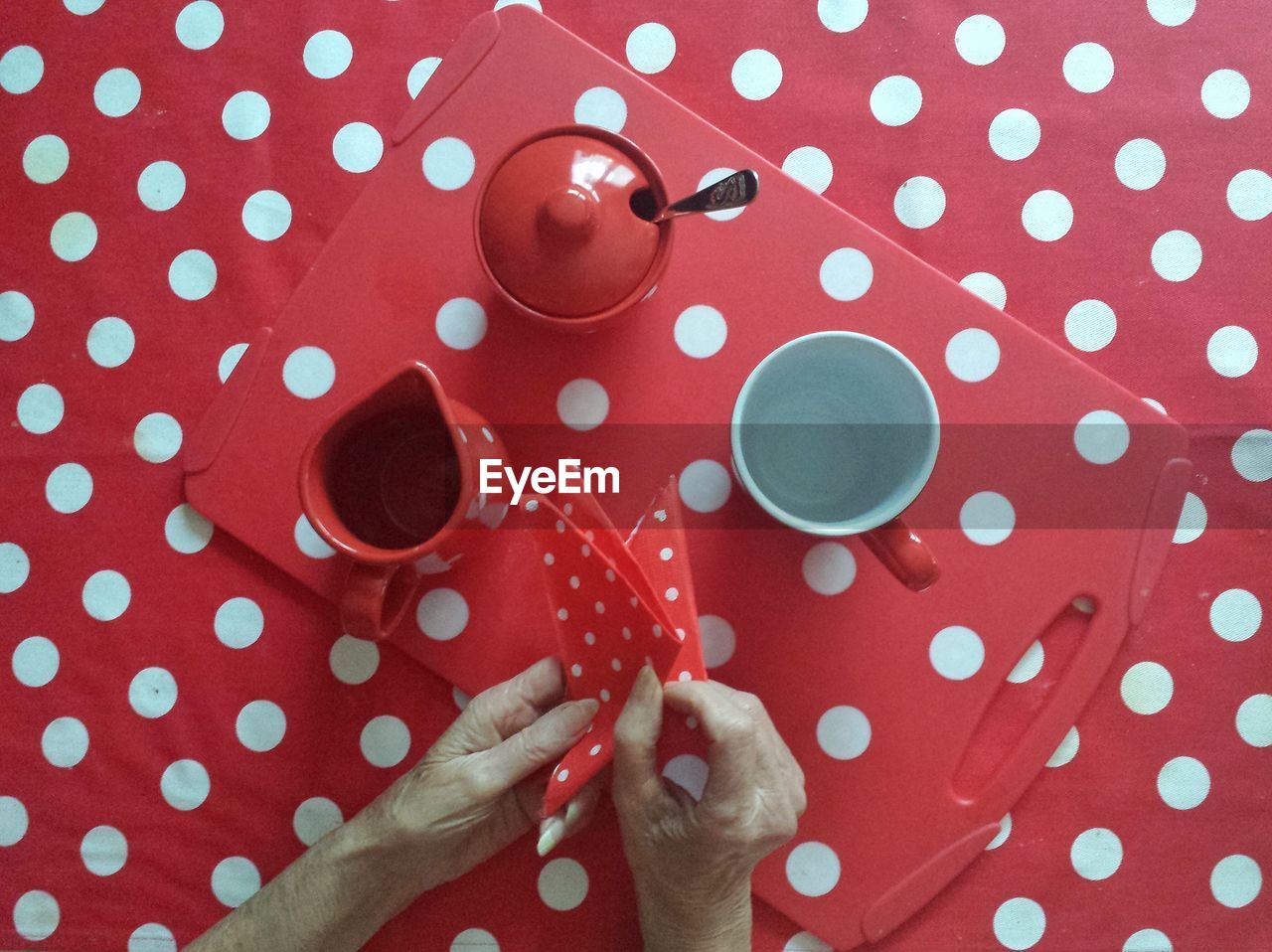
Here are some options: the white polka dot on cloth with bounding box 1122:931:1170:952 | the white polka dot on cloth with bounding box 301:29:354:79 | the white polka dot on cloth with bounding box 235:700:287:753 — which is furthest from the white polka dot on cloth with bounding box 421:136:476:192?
the white polka dot on cloth with bounding box 1122:931:1170:952

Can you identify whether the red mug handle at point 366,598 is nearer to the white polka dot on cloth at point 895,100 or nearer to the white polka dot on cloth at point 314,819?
the white polka dot on cloth at point 314,819

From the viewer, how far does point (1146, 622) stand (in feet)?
2.52

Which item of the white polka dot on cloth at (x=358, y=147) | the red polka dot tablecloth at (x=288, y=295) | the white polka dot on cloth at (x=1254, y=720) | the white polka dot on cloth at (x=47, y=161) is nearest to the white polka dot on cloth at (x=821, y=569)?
the red polka dot tablecloth at (x=288, y=295)

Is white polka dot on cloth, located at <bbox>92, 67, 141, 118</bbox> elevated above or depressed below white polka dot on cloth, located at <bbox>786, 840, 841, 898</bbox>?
above

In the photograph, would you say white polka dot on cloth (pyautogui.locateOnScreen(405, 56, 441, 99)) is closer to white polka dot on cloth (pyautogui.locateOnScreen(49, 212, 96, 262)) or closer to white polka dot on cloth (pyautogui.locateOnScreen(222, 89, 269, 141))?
white polka dot on cloth (pyautogui.locateOnScreen(222, 89, 269, 141))

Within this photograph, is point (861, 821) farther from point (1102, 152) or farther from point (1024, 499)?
point (1102, 152)

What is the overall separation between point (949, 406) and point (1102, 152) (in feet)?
0.81

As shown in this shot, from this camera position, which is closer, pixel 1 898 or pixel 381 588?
pixel 381 588

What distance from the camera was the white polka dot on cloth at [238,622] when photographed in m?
0.77

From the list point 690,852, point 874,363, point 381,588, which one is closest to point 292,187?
point 381,588

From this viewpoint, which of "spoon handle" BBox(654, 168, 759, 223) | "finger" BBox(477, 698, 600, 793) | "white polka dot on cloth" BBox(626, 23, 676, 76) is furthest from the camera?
"white polka dot on cloth" BBox(626, 23, 676, 76)

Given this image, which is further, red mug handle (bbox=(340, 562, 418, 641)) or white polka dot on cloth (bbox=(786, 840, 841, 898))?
white polka dot on cloth (bbox=(786, 840, 841, 898))

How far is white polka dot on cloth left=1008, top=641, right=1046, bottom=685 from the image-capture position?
764mm

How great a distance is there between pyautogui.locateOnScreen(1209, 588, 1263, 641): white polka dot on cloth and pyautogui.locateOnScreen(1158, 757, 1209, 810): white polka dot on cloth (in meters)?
0.10
